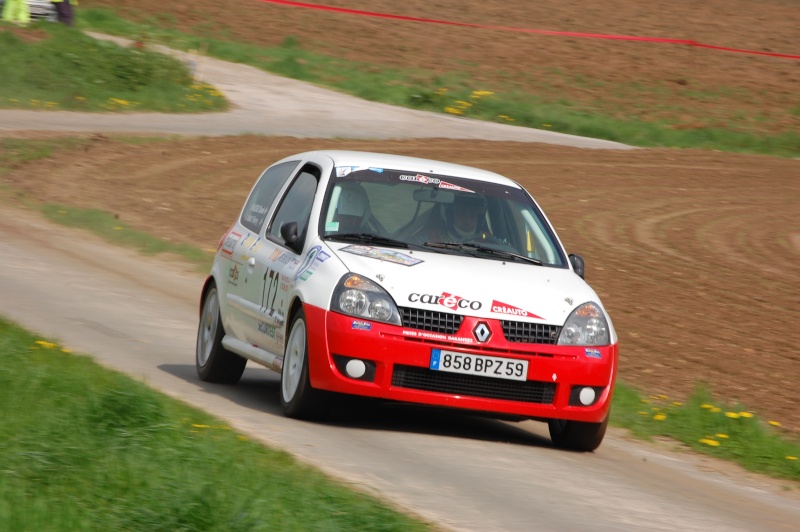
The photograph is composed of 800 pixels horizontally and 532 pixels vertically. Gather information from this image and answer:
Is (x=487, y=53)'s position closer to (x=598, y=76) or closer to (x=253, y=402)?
(x=598, y=76)

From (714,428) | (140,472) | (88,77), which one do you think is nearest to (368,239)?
(714,428)

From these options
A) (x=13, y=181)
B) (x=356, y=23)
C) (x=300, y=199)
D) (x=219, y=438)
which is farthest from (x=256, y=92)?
(x=219, y=438)

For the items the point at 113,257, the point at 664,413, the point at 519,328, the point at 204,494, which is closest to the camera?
the point at 204,494

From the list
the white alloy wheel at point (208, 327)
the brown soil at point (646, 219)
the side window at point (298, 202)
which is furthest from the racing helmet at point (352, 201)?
the brown soil at point (646, 219)

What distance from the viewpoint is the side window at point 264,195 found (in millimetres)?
10056

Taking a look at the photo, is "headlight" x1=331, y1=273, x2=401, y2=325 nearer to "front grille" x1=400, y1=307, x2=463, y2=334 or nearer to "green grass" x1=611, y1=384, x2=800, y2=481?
"front grille" x1=400, y1=307, x2=463, y2=334

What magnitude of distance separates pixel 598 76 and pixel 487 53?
144 inches

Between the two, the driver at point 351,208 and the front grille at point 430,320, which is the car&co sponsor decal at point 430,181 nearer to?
the driver at point 351,208

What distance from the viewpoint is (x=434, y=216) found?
364 inches

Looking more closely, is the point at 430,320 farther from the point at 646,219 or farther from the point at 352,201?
the point at 646,219

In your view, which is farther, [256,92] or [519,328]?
[256,92]

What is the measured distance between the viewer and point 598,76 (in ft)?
131

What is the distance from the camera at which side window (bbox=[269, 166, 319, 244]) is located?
9.36 m

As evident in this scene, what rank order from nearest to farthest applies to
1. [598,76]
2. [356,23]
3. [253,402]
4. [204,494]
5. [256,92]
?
1. [204,494]
2. [253,402]
3. [256,92]
4. [598,76]
5. [356,23]
